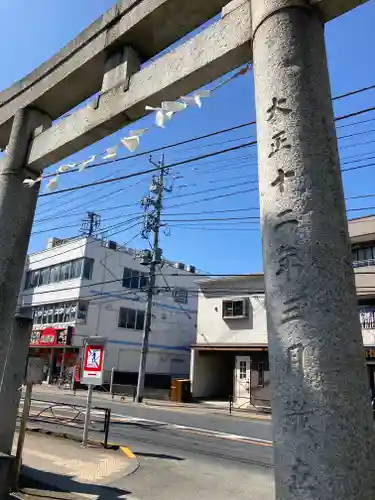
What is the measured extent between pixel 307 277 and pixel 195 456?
8377mm

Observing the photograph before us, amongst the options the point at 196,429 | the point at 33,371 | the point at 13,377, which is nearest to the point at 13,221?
the point at 13,377

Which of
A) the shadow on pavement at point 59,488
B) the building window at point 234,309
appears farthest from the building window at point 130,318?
the shadow on pavement at point 59,488

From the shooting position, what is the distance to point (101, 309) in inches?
1337

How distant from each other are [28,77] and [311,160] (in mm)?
5281

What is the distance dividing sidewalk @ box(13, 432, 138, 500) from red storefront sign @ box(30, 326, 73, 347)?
75.7 ft

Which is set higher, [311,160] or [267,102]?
[267,102]

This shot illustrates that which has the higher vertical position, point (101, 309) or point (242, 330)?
point (101, 309)

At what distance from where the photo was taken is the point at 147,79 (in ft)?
14.9

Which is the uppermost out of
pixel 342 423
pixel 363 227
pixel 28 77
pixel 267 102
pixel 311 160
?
pixel 363 227

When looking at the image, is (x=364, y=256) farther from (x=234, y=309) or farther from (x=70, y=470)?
(x=70, y=470)

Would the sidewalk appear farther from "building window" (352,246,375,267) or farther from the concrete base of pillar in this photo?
"building window" (352,246,375,267)

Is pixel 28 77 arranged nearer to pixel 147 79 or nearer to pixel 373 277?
pixel 147 79

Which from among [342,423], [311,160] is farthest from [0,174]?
[342,423]

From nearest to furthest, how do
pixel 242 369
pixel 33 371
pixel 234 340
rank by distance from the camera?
pixel 33 371
pixel 242 369
pixel 234 340
